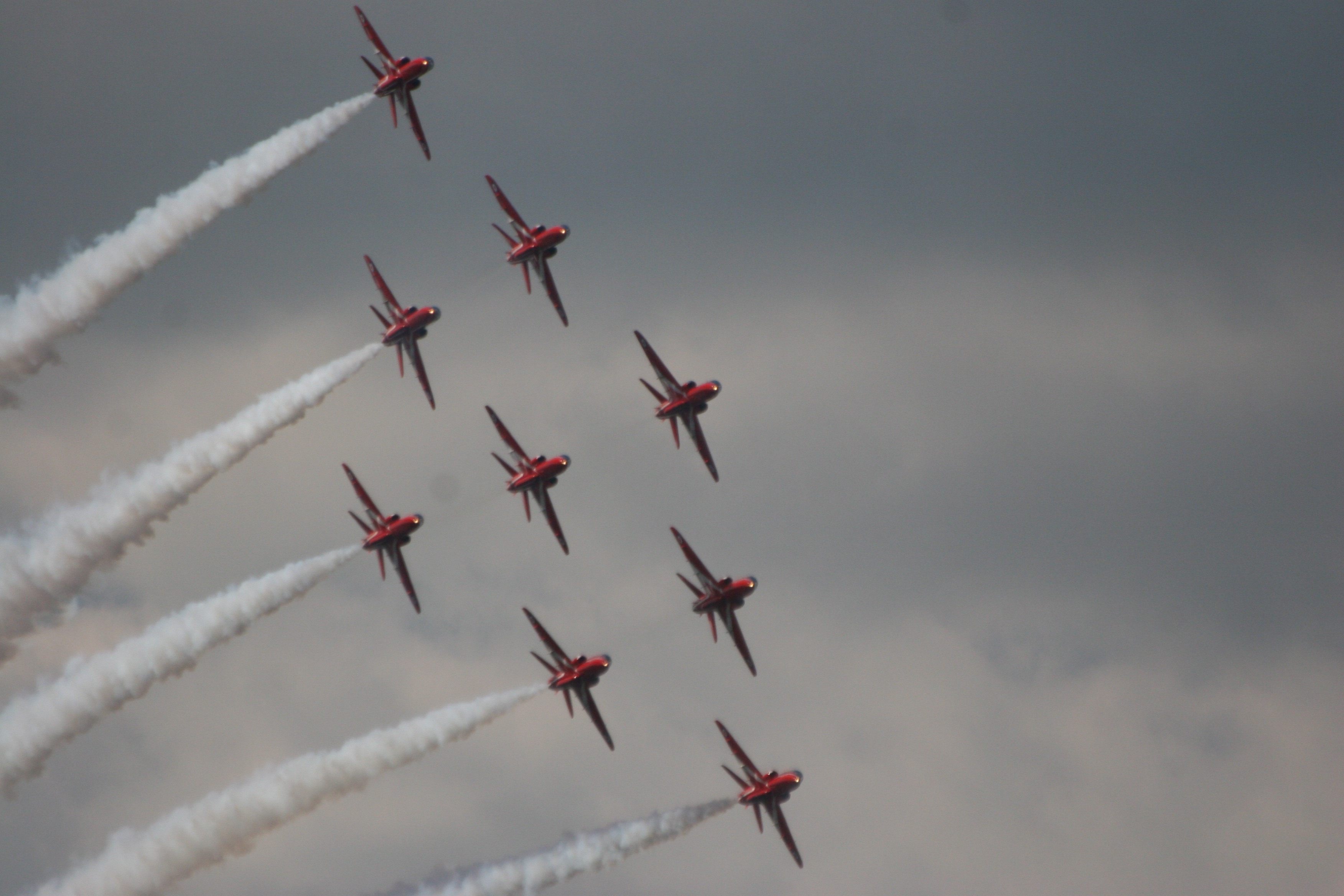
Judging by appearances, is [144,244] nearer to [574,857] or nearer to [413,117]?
[413,117]

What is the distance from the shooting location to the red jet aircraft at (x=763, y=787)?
8788 centimetres

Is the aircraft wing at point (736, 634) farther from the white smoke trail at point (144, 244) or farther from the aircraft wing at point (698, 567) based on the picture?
the white smoke trail at point (144, 244)

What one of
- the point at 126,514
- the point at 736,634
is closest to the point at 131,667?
the point at 126,514

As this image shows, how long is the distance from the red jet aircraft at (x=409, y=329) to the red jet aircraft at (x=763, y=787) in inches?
1079

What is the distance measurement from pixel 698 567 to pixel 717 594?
1958mm

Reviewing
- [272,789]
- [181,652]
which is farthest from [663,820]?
[181,652]

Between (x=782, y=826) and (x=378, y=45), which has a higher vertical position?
(x=378, y=45)

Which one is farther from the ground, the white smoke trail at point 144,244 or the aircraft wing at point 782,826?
the white smoke trail at point 144,244

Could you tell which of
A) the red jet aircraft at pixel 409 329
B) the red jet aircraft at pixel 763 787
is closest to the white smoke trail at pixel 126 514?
the red jet aircraft at pixel 409 329

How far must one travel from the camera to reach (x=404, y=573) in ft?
297

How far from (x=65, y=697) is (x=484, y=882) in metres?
25.1

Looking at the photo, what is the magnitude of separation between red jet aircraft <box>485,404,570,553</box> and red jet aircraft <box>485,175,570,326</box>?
7767mm

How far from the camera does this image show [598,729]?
289 feet

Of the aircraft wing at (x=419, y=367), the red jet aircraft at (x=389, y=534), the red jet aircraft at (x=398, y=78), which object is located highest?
the red jet aircraft at (x=398, y=78)
